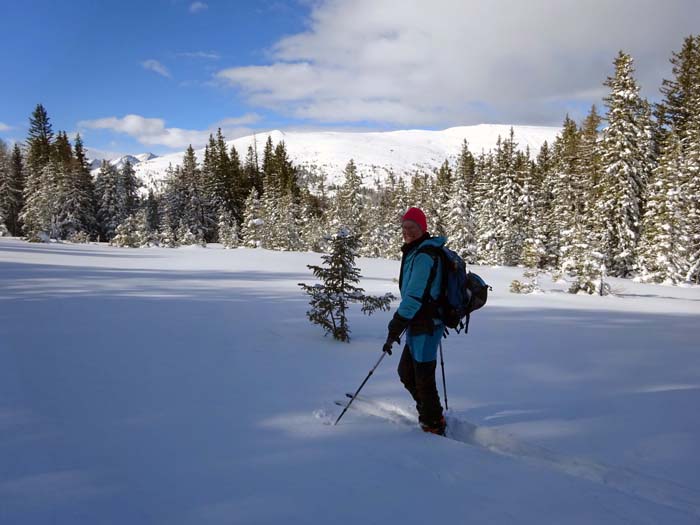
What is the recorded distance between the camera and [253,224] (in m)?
43.7

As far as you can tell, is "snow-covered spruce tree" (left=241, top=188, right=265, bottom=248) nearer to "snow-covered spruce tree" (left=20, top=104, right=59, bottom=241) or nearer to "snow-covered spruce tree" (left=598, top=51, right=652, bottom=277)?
"snow-covered spruce tree" (left=20, top=104, right=59, bottom=241)

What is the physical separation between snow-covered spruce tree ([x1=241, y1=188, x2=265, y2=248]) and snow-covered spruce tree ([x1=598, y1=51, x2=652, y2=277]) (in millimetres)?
30546

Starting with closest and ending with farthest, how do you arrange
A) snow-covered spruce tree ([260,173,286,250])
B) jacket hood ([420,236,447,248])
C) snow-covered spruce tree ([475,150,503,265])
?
jacket hood ([420,236,447,248]) → snow-covered spruce tree ([475,150,503,265]) → snow-covered spruce tree ([260,173,286,250])

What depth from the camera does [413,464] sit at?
11.0ft

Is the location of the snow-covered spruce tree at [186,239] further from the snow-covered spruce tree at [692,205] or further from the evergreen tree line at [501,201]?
the snow-covered spruce tree at [692,205]

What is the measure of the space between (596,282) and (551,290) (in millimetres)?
1820

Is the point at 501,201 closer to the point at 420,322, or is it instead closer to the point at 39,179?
the point at 420,322

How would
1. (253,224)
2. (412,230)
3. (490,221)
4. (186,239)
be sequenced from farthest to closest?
(253,224), (186,239), (490,221), (412,230)

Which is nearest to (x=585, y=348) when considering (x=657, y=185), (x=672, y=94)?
(x=657, y=185)

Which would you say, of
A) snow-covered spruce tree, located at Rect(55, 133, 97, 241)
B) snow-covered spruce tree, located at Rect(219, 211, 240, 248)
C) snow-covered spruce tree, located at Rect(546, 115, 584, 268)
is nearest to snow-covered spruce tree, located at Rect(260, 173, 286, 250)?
snow-covered spruce tree, located at Rect(219, 211, 240, 248)

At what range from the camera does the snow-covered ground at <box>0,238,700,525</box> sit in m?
2.78

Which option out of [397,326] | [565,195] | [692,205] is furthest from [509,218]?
[397,326]

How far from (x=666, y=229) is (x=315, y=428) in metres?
26.1

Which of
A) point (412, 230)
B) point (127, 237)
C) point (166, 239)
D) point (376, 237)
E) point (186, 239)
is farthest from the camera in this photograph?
point (376, 237)
